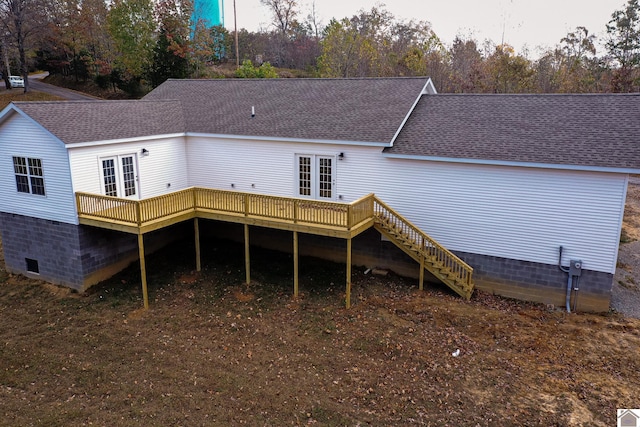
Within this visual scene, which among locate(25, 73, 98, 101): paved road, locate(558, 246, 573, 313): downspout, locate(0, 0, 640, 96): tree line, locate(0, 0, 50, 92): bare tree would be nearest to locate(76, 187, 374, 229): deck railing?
locate(558, 246, 573, 313): downspout

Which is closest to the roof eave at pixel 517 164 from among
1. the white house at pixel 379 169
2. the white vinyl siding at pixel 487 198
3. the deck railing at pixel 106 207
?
the white house at pixel 379 169

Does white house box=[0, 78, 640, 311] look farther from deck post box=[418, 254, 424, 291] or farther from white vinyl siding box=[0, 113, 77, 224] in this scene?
deck post box=[418, 254, 424, 291]

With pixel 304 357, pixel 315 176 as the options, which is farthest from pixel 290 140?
pixel 304 357

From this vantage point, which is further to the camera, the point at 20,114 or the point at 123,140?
the point at 123,140

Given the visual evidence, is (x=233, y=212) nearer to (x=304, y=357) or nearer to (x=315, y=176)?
(x=315, y=176)

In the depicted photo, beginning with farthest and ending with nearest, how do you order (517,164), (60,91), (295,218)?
(60,91), (295,218), (517,164)

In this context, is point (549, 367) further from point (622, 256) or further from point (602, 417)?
point (622, 256)

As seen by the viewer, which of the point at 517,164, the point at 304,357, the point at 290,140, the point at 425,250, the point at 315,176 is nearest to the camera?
the point at 304,357
